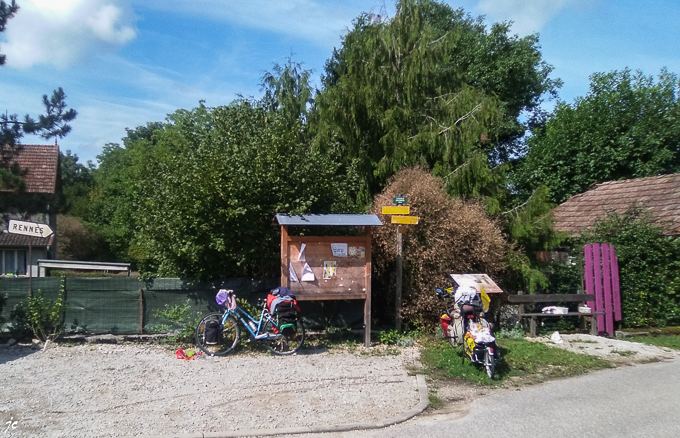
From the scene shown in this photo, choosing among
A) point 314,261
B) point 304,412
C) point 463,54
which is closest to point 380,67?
point 314,261

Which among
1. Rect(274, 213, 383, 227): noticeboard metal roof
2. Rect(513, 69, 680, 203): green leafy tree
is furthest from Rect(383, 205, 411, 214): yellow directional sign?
Rect(513, 69, 680, 203): green leafy tree

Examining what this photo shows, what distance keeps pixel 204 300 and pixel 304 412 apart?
15.3ft

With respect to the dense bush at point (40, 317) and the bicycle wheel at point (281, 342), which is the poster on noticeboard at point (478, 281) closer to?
the bicycle wheel at point (281, 342)

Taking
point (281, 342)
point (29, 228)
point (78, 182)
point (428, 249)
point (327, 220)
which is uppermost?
point (78, 182)

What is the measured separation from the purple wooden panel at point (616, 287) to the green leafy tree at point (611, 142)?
941cm

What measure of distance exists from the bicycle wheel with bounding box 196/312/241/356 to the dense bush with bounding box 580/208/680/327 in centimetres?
932

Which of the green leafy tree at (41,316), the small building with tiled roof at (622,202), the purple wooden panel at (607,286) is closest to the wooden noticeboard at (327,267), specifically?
the green leafy tree at (41,316)

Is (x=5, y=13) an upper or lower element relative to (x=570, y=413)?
upper

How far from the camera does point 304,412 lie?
23.1 ft

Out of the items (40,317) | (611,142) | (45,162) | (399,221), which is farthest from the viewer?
(45,162)

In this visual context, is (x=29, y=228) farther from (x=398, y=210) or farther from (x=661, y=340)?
(x=661, y=340)

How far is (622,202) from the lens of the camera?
18.2 metres

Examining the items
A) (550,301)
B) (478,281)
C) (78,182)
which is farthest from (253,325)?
(78,182)

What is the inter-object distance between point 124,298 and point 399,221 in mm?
5383
